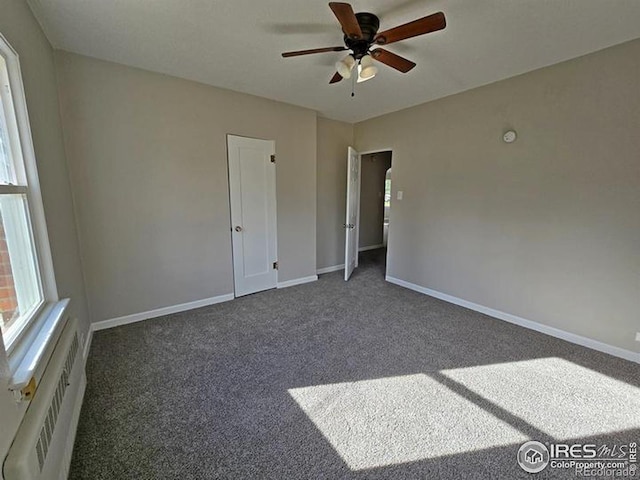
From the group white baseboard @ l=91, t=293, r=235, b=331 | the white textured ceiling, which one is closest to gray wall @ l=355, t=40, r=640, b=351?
the white textured ceiling

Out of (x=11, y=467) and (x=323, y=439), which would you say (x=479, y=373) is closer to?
(x=323, y=439)

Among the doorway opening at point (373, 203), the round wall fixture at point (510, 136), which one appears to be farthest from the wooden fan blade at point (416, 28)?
the doorway opening at point (373, 203)

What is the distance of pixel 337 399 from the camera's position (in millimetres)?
1889

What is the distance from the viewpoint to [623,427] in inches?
65.7

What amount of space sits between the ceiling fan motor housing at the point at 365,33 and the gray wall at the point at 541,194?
1.81 m

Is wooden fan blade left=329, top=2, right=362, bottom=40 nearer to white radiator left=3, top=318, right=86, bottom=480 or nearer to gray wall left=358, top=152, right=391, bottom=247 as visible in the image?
white radiator left=3, top=318, right=86, bottom=480

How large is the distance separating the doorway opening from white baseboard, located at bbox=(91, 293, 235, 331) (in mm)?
3196

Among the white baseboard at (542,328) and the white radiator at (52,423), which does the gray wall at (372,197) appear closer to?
the white baseboard at (542,328)

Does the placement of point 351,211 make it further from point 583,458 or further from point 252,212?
point 583,458

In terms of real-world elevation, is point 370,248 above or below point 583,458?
above

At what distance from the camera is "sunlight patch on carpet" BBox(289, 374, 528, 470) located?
1.52 meters

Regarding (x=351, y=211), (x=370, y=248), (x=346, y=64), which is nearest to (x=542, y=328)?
(x=351, y=211)

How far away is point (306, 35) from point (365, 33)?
0.48 meters

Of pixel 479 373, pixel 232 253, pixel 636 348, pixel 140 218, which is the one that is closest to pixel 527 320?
pixel 636 348
